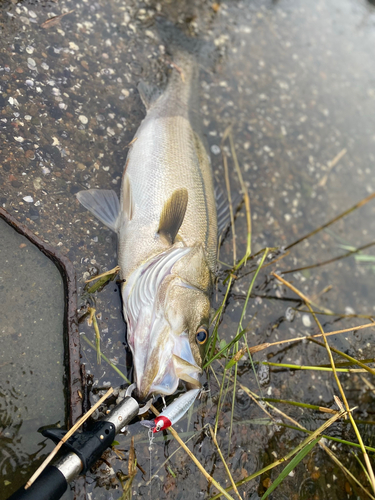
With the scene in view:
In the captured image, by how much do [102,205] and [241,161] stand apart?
1.80 metres

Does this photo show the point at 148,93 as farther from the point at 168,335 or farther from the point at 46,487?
the point at 46,487

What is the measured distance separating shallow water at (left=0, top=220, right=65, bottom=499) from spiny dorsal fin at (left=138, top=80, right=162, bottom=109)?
1785 mm

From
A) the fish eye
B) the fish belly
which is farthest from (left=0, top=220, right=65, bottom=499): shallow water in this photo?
the fish eye

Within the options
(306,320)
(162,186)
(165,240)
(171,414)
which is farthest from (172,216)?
(306,320)

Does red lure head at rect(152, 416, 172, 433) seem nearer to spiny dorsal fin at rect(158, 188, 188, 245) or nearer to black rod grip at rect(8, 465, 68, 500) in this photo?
black rod grip at rect(8, 465, 68, 500)

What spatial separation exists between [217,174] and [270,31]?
100 inches

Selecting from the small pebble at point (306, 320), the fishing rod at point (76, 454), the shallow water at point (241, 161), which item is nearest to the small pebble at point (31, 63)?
the shallow water at point (241, 161)

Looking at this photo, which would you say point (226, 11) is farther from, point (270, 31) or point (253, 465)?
point (253, 465)

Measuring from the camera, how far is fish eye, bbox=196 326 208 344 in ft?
8.26

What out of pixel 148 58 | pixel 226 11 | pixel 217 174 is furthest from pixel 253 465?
pixel 226 11

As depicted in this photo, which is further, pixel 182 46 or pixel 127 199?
pixel 182 46

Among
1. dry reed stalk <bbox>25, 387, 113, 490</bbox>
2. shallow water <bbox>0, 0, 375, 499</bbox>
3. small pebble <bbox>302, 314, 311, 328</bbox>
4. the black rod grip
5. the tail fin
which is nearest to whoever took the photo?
the black rod grip

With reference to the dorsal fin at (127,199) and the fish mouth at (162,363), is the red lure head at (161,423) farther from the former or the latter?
the dorsal fin at (127,199)

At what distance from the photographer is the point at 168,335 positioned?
231 cm
